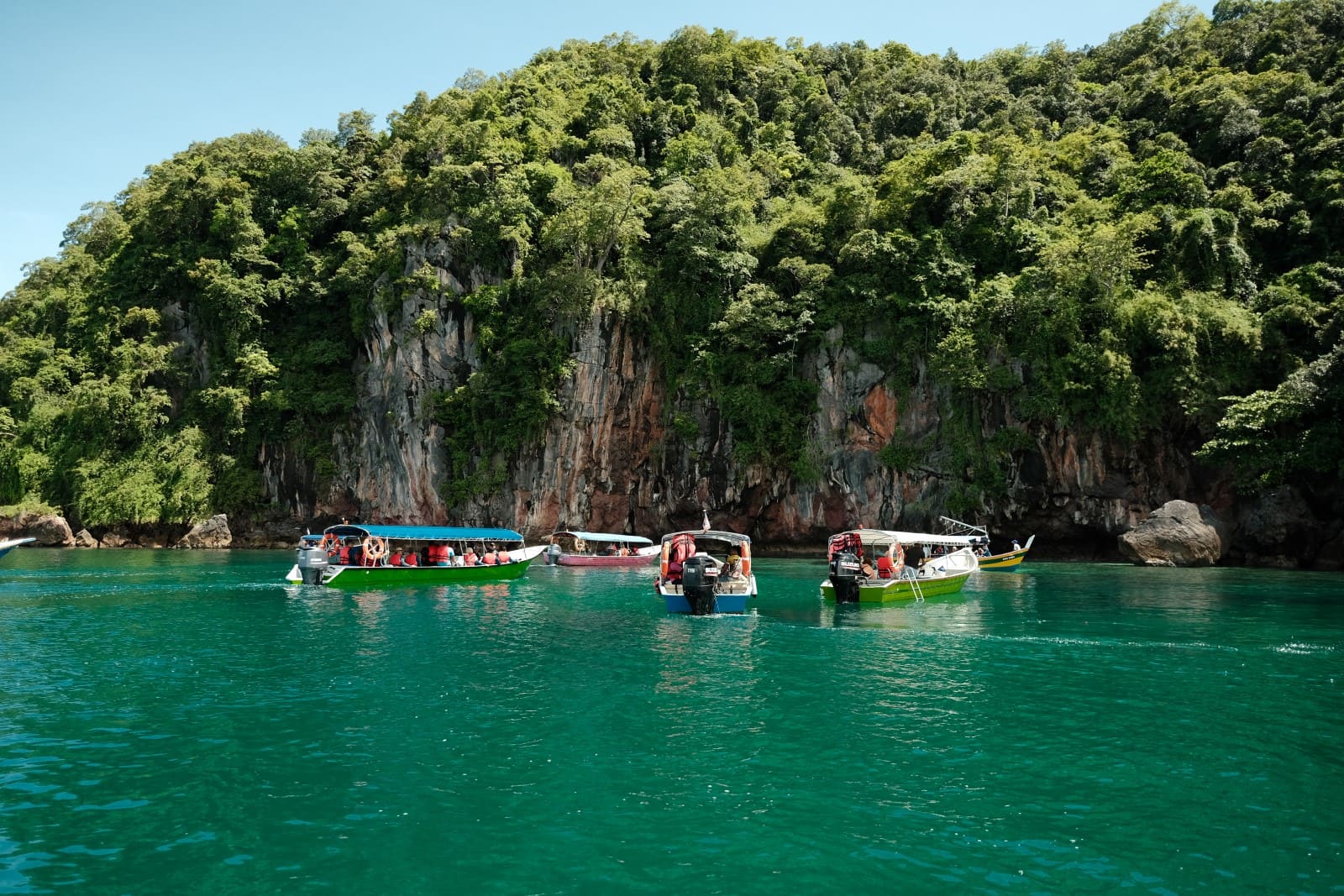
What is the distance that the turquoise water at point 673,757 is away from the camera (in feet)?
26.8

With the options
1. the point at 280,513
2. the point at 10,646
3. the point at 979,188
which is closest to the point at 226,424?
the point at 280,513

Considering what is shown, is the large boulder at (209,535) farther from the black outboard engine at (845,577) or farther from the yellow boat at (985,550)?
the yellow boat at (985,550)

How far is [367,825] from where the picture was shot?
9.09 metres

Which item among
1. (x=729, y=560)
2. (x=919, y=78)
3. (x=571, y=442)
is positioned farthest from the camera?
(x=919, y=78)

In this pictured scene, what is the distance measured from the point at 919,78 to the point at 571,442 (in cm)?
4110

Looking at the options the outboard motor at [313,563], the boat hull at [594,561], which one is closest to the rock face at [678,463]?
the boat hull at [594,561]

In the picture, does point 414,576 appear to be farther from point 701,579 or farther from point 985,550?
point 985,550

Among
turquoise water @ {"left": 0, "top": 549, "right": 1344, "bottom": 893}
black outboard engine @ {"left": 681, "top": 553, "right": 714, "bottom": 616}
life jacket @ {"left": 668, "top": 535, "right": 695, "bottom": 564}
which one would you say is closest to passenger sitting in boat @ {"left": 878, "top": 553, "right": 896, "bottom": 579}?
turquoise water @ {"left": 0, "top": 549, "right": 1344, "bottom": 893}

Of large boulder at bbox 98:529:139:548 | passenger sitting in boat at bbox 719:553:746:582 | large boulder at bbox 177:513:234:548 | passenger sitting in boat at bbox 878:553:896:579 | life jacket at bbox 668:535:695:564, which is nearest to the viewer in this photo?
passenger sitting in boat at bbox 719:553:746:582

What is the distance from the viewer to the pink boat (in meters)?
44.5

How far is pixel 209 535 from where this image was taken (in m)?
54.0

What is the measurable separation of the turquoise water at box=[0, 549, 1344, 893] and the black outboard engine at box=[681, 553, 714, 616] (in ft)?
6.72

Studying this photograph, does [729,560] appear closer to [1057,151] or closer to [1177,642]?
[1177,642]

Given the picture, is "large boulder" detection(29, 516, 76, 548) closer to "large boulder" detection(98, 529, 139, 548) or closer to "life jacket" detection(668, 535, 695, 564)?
"large boulder" detection(98, 529, 139, 548)
